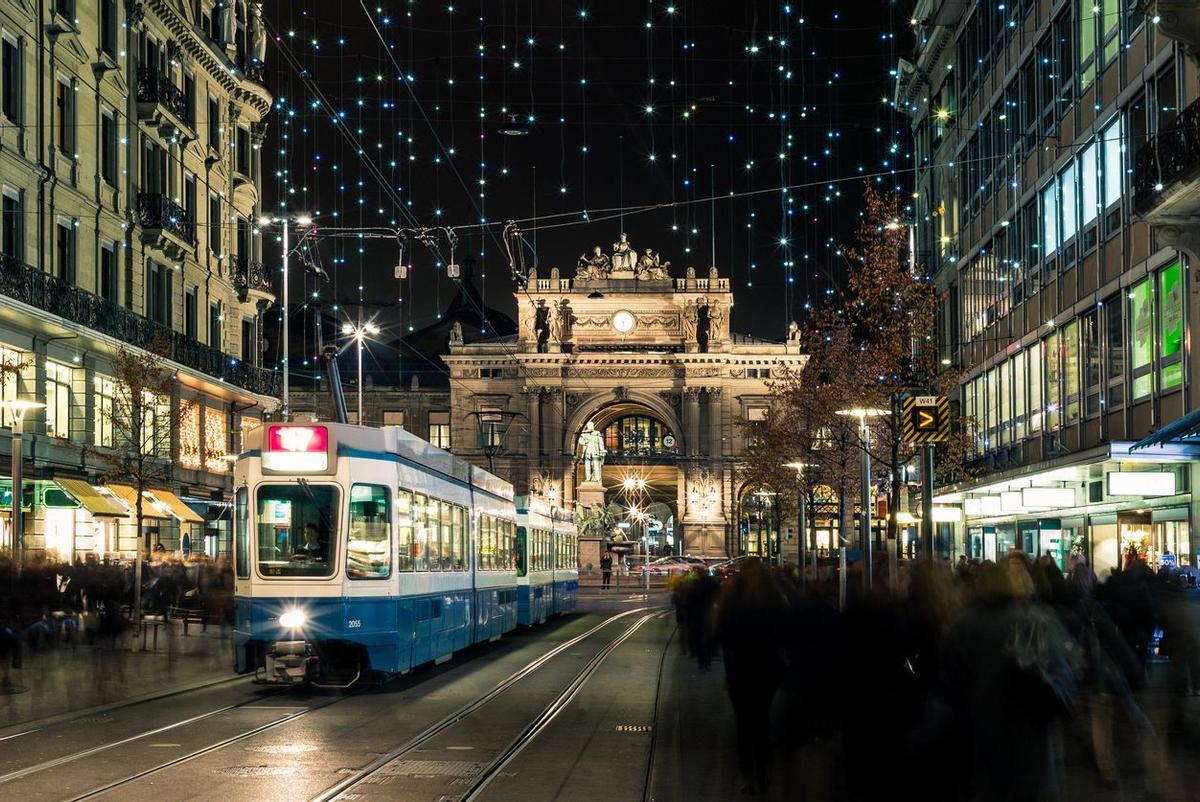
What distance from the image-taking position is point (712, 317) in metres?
114

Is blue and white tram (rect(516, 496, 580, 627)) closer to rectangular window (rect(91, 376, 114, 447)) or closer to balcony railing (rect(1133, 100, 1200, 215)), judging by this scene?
rectangular window (rect(91, 376, 114, 447))

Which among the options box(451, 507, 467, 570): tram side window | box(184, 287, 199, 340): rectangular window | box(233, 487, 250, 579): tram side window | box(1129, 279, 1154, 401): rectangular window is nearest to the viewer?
box(233, 487, 250, 579): tram side window

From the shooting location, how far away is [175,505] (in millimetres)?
40969

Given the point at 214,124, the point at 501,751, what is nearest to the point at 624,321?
the point at 214,124

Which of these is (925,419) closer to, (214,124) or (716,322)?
(214,124)

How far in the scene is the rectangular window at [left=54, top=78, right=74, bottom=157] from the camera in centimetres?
3447

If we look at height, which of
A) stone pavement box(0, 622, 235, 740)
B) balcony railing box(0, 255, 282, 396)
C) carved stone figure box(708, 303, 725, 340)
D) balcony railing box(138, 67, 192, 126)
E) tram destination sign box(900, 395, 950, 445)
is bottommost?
stone pavement box(0, 622, 235, 740)

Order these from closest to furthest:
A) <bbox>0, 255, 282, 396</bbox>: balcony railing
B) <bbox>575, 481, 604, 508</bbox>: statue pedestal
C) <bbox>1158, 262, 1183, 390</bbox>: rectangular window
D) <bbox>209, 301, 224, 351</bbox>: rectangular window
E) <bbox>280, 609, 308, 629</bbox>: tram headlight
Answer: <bbox>280, 609, 308, 629</bbox>: tram headlight, <bbox>1158, 262, 1183, 390</bbox>: rectangular window, <bbox>0, 255, 282, 396</bbox>: balcony railing, <bbox>209, 301, 224, 351</bbox>: rectangular window, <bbox>575, 481, 604, 508</bbox>: statue pedestal

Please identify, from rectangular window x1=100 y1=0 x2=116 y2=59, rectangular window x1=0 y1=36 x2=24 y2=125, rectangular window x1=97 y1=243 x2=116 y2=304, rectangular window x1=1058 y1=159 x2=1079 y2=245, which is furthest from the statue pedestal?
rectangular window x1=0 y1=36 x2=24 y2=125

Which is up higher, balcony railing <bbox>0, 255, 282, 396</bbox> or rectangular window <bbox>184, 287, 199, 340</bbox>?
rectangular window <bbox>184, 287, 199, 340</bbox>

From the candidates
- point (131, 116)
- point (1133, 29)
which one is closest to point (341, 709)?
point (1133, 29)


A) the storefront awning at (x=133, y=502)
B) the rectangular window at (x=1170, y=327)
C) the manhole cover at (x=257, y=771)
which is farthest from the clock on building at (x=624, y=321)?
the manhole cover at (x=257, y=771)

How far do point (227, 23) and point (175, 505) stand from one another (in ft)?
50.5

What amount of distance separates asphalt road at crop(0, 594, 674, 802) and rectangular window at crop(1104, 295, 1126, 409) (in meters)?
11.6
